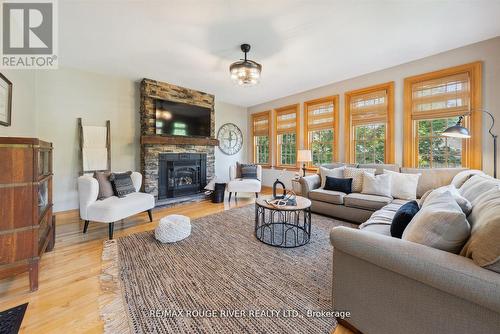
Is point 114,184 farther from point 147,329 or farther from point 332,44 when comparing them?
point 332,44

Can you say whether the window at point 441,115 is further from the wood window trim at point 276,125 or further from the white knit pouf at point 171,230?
the white knit pouf at point 171,230

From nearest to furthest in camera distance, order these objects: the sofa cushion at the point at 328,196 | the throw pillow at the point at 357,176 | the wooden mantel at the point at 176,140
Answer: the sofa cushion at the point at 328,196 → the throw pillow at the point at 357,176 → the wooden mantel at the point at 176,140

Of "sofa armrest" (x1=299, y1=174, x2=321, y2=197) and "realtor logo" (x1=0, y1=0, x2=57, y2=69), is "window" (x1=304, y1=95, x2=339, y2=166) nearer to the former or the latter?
"sofa armrest" (x1=299, y1=174, x2=321, y2=197)

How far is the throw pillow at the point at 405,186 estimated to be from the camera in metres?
2.98

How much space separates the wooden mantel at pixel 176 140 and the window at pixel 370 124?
323cm

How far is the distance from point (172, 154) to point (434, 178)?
476cm

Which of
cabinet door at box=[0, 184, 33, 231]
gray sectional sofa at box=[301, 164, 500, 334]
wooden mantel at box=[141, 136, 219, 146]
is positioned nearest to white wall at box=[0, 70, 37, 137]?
cabinet door at box=[0, 184, 33, 231]

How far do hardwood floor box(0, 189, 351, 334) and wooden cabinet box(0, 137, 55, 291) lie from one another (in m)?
0.15

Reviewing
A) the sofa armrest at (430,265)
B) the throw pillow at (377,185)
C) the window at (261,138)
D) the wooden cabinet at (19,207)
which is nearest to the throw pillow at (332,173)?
the throw pillow at (377,185)

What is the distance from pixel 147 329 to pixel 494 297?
5.72 ft

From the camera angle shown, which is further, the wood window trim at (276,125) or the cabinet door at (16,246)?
the wood window trim at (276,125)

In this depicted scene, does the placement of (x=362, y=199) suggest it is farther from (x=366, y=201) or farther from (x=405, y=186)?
(x=405, y=186)

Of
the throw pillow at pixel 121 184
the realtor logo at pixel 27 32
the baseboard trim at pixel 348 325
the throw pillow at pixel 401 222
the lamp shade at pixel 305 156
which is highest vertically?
the realtor logo at pixel 27 32

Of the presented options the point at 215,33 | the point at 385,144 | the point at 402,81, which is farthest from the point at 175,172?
the point at 402,81
